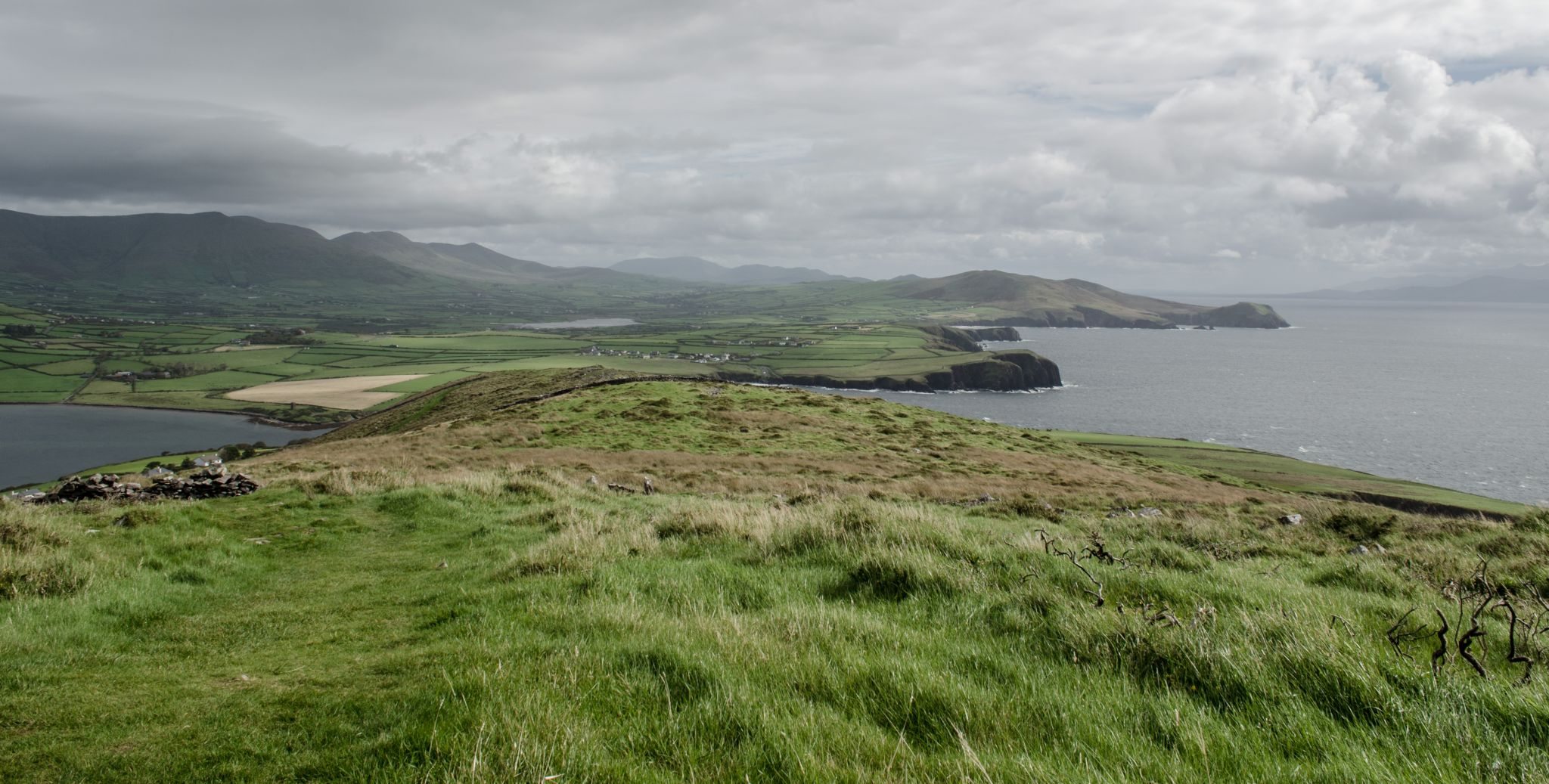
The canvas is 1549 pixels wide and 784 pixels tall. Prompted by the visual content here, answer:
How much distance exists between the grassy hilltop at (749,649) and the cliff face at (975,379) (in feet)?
478

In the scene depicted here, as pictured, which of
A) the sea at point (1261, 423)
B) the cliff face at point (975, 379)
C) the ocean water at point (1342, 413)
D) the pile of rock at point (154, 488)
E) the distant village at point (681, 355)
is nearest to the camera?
the pile of rock at point (154, 488)

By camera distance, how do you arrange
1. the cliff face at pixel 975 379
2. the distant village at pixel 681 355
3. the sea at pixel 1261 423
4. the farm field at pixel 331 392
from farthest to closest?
1. the distant village at pixel 681 355
2. the cliff face at pixel 975 379
3. the farm field at pixel 331 392
4. the sea at pixel 1261 423

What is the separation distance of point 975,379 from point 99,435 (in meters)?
166

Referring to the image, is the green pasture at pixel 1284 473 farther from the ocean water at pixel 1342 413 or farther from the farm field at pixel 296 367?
the farm field at pixel 296 367

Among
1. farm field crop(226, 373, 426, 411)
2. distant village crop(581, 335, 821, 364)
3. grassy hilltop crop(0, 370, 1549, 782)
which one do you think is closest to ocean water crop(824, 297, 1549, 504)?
distant village crop(581, 335, 821, 364)

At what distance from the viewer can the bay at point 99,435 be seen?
9306 centimetres

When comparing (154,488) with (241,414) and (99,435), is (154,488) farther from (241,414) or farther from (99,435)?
(99,435)

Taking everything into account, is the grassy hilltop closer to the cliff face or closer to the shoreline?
the shoreline

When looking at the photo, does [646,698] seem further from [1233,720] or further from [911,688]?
[1233,720]

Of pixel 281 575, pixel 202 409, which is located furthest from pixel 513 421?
pixel 202 409

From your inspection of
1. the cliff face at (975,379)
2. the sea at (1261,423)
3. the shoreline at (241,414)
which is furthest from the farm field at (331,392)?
the cliff face at (975,379)

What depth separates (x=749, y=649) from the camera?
6398 mm

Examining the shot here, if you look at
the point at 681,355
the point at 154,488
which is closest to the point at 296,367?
the point at 681,355

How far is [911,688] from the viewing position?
538 centimetres
